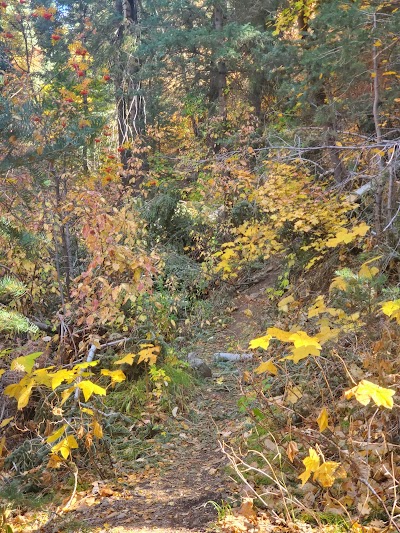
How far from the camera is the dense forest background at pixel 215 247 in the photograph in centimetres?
322

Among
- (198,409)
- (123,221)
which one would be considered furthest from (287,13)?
(198,409)

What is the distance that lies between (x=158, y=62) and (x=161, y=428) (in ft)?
28.5

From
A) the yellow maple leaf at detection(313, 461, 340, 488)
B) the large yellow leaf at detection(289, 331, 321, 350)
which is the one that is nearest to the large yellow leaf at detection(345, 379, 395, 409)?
the large yellow leaf at detection(289, 331, 321, 350)

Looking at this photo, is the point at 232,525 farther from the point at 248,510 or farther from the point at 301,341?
the point at 301,341

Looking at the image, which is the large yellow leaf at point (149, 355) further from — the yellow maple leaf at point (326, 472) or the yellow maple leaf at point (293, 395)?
the yellow maple leaf at point (326, 472)

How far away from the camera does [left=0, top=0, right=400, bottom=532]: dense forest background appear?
10.6 ft

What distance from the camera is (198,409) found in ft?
17.4

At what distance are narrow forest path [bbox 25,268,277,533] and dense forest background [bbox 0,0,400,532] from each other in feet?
0.84

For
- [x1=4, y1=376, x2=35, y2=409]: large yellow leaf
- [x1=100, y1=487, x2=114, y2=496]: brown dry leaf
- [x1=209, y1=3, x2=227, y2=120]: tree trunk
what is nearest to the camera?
[x1=4, y1=376, x2=35, y2=409]: large yellow leaf

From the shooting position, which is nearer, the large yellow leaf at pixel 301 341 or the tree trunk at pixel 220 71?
the large yellow leaf at pixel 301 341

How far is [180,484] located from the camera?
3.77 m

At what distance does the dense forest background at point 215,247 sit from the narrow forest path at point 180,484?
0.26 m

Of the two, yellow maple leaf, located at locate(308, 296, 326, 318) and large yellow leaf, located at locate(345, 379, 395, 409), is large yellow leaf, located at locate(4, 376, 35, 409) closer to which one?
large yellow leaf, located at locate(345, 379, 395, 409)

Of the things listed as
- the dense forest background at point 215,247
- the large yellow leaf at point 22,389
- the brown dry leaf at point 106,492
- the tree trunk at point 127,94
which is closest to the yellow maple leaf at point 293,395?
the dense forest background at point 215,247
